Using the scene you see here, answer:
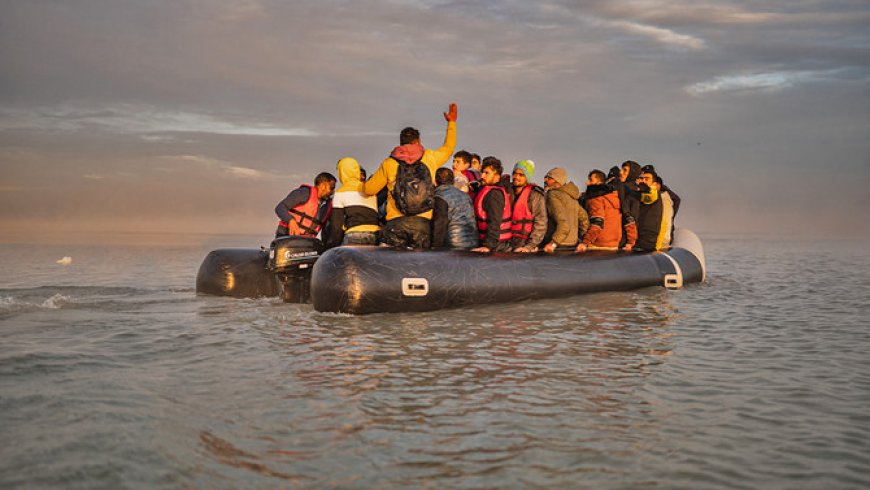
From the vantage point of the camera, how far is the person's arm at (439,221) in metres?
8.90

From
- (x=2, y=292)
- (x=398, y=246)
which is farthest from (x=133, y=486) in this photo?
(x=2, y=292)

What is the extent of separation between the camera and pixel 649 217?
1209 cm

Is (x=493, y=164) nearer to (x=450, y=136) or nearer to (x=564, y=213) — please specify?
(x=450, y=136)

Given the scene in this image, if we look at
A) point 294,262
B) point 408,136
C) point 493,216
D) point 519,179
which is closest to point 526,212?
point 519,179

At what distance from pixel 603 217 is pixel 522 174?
2258 mm

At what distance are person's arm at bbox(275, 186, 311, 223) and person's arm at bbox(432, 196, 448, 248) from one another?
6.38 ft

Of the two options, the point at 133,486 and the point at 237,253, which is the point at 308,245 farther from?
the point at 133,486

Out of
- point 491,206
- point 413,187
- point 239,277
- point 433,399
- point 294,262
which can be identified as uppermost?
point 413,187

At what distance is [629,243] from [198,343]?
24.3 feet

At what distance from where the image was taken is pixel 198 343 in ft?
22.0

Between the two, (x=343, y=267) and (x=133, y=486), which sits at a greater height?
(x=343, y=267)

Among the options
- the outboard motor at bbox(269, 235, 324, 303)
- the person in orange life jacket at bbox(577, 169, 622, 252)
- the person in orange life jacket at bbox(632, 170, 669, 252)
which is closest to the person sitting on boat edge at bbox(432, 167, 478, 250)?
the outboard motor at bbox(269, 235, 324, 303)

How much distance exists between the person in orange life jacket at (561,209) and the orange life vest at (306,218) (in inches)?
127

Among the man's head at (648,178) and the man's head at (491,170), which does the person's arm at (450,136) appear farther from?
the man's head at (648,178)
